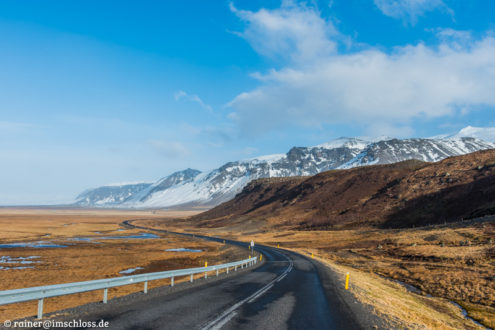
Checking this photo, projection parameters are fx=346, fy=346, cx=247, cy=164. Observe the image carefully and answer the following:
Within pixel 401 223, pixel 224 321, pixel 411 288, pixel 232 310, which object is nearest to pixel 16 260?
pixel 232 310

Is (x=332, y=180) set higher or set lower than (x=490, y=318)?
higher

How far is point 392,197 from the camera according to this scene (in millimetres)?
107500

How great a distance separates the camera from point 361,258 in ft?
168

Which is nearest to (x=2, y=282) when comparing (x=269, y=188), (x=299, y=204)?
(x=299, y=204)

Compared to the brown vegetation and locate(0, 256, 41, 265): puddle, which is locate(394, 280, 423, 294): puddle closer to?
the brown vegetation

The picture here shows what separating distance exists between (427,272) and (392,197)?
76135 mm

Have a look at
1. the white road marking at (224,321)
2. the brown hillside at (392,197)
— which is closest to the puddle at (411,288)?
the white road marking at (224,321)

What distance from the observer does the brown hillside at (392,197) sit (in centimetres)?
8562

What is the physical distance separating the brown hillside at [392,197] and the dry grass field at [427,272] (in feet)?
76.4

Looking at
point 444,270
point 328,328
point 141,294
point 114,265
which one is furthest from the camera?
point 114,265

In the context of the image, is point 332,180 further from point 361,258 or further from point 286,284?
point 286,284

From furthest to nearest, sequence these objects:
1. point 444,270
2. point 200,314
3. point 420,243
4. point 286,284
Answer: point 420,243
point 444,270
point 286,284
point 200,314

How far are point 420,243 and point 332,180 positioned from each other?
318ft

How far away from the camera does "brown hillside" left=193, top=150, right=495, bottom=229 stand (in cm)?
8562
